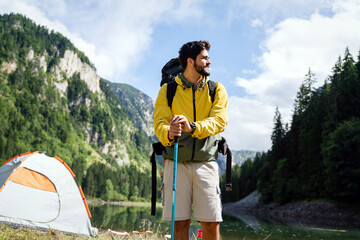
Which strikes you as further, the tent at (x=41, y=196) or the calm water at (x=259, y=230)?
the calm water at (x=259, y=230)

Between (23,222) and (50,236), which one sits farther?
(23,222)

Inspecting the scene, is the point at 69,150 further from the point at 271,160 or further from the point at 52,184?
the point at 52,184

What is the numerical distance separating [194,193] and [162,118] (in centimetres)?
83

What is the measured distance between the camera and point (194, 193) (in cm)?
322

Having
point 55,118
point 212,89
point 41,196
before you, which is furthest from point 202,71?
point 55,118

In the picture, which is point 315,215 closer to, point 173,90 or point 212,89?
point 212,89

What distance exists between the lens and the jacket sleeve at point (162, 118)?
3108mm

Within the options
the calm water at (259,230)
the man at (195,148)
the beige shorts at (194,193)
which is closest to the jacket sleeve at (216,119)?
the man at (195,148)

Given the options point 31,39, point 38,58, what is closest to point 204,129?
point 38,58

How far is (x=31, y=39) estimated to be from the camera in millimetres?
184500

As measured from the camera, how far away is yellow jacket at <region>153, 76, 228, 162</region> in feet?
10.3

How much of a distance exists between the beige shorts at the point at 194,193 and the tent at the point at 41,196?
658 centimetres

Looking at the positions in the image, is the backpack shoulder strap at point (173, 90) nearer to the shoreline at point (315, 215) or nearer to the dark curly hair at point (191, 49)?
the dark curly hair at point (191, 49)

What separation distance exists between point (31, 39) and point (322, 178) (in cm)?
18624
